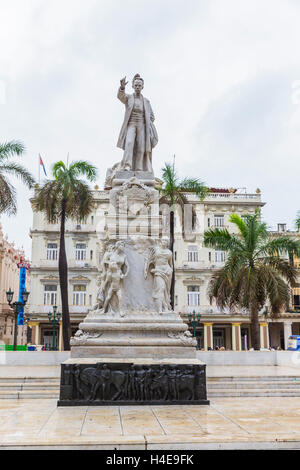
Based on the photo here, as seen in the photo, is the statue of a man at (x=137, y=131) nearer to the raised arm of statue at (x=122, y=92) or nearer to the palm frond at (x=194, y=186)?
the raised arm of statue at (x=122, y=92)

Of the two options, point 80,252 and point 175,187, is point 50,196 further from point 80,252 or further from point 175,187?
point 80,252

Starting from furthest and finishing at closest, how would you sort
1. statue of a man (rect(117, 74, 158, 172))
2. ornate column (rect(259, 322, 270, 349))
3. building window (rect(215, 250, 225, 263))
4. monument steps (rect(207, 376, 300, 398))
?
building window (rect(215, 250, 225, 263)), ornate column (rect(259, 322, 270, 349)), statue of a man (rect(117, 74, 158, 172)), monument steps (rect(207, 376, 300, 398))

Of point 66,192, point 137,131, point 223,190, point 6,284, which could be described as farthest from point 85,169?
point 6,284

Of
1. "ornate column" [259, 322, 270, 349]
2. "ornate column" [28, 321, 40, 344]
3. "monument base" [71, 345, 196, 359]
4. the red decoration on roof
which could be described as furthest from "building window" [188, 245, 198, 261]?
"monument base" [71, 345, 196, 359]

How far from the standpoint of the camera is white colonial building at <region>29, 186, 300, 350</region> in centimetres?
4031

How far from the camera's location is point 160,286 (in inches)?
389

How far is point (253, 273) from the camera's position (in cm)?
2155

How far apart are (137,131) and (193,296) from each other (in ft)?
101

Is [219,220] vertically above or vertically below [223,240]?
above

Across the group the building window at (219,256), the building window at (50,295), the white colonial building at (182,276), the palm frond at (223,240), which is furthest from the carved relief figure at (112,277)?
the building window at (219,256)

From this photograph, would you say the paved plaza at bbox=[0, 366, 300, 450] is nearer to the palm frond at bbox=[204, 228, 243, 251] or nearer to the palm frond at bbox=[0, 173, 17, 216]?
the palm frond at bbox=[0, 173, 17, 216]

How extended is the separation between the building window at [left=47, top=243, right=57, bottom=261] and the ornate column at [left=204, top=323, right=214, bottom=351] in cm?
1471
